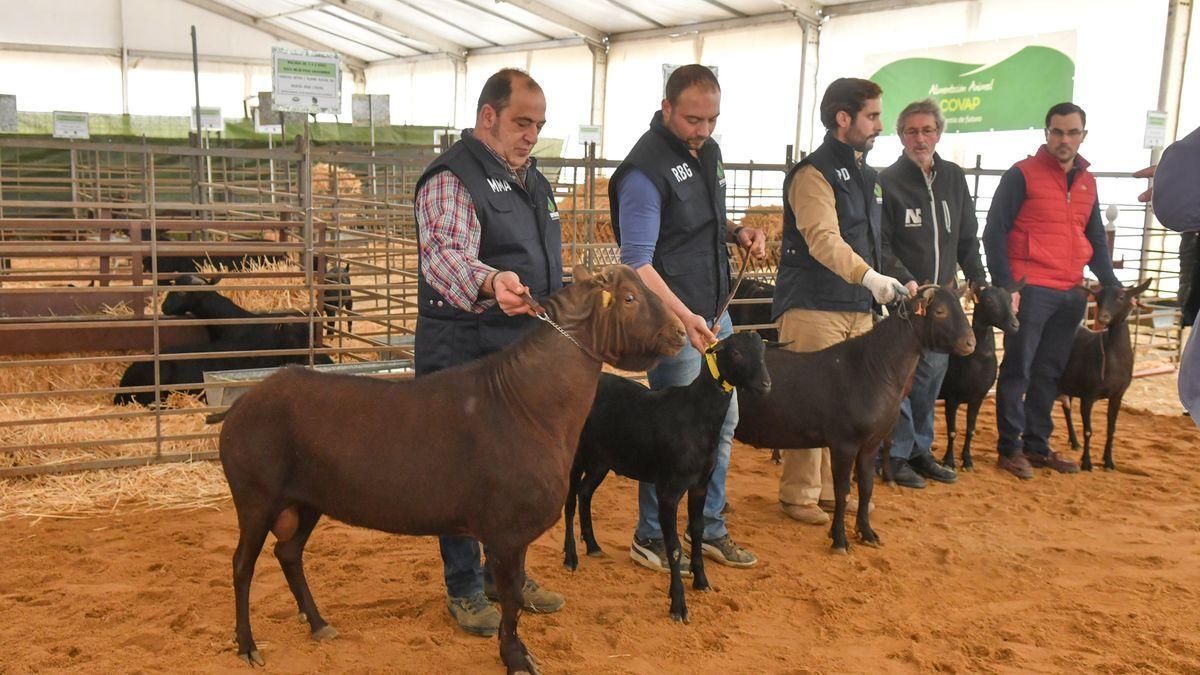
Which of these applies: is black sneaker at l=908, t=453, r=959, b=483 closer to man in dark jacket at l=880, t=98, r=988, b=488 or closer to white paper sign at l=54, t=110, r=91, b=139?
man in dark jacket at l=880, t=98, r=988, b=488

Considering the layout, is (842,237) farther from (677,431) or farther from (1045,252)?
(1045,252)

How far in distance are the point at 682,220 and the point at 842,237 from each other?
46.0 inches

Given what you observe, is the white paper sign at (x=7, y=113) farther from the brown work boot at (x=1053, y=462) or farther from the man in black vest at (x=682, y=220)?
the brown work boot at (x=1053, y=462)

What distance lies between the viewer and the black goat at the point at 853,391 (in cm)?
491

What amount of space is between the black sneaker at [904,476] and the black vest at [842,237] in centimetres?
140

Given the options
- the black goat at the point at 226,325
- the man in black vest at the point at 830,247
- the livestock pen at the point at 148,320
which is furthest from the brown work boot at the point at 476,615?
the black goat at the point at 226,325

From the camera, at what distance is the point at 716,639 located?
380 centimetres

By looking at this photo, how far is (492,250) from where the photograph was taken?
11.5 feet

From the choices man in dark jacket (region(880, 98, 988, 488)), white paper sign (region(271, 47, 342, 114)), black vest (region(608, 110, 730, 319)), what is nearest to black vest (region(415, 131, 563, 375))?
black vest (region(608, 110, 730, 319))

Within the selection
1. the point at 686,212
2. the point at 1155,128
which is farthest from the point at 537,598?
the point at 1155,128

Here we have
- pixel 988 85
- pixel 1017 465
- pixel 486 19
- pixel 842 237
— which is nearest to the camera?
pixel 842 237

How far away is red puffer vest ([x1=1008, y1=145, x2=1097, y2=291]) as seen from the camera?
6219 millimetres

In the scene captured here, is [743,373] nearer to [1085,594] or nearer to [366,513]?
[366,513]

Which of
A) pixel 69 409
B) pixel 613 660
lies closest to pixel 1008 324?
pixel 613 660
